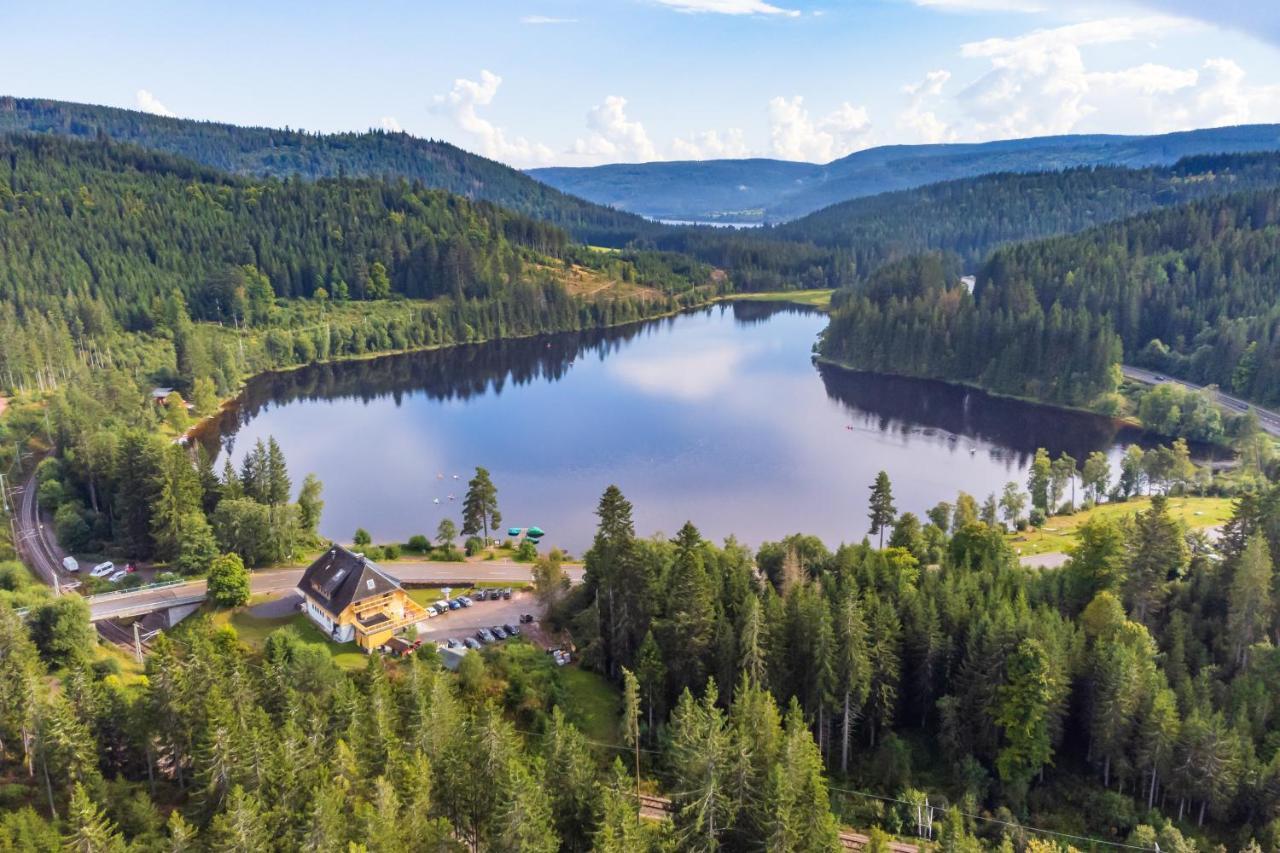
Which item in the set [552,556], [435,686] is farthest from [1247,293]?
[435,686]

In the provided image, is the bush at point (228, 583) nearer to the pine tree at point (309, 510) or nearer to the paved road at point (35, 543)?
the pine tree at point (309, 510)

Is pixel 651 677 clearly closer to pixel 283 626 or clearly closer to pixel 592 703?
pixel 592 703

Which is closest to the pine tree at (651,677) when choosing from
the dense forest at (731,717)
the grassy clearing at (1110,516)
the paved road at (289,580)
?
the dense forest at (731,717)

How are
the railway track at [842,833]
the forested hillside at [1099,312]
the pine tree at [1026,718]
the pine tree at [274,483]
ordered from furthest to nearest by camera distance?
the forested hillside at [1099,312] → the pine tree at [274,483] → the pine tree at [1026,718] → the railway track at [842,833]

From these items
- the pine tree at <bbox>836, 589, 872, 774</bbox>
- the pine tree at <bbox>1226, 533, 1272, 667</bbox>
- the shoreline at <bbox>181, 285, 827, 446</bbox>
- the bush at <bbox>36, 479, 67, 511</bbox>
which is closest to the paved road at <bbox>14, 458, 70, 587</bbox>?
the bush at <bbox>36, 479, 67, 511</bbox>

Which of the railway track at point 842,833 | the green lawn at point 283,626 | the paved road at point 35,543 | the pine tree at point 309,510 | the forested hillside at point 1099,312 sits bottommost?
the railway track at point 842,833

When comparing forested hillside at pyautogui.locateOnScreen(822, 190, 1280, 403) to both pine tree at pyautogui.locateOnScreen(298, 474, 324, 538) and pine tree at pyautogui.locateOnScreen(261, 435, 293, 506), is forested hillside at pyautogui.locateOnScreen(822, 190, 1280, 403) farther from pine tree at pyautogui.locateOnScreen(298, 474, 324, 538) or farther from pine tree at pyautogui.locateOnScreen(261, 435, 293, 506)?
pine tree at pyautogui.locateOnScreen(261, 435, 293, 506)

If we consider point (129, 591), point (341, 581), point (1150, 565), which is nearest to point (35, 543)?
point (129, 591)
